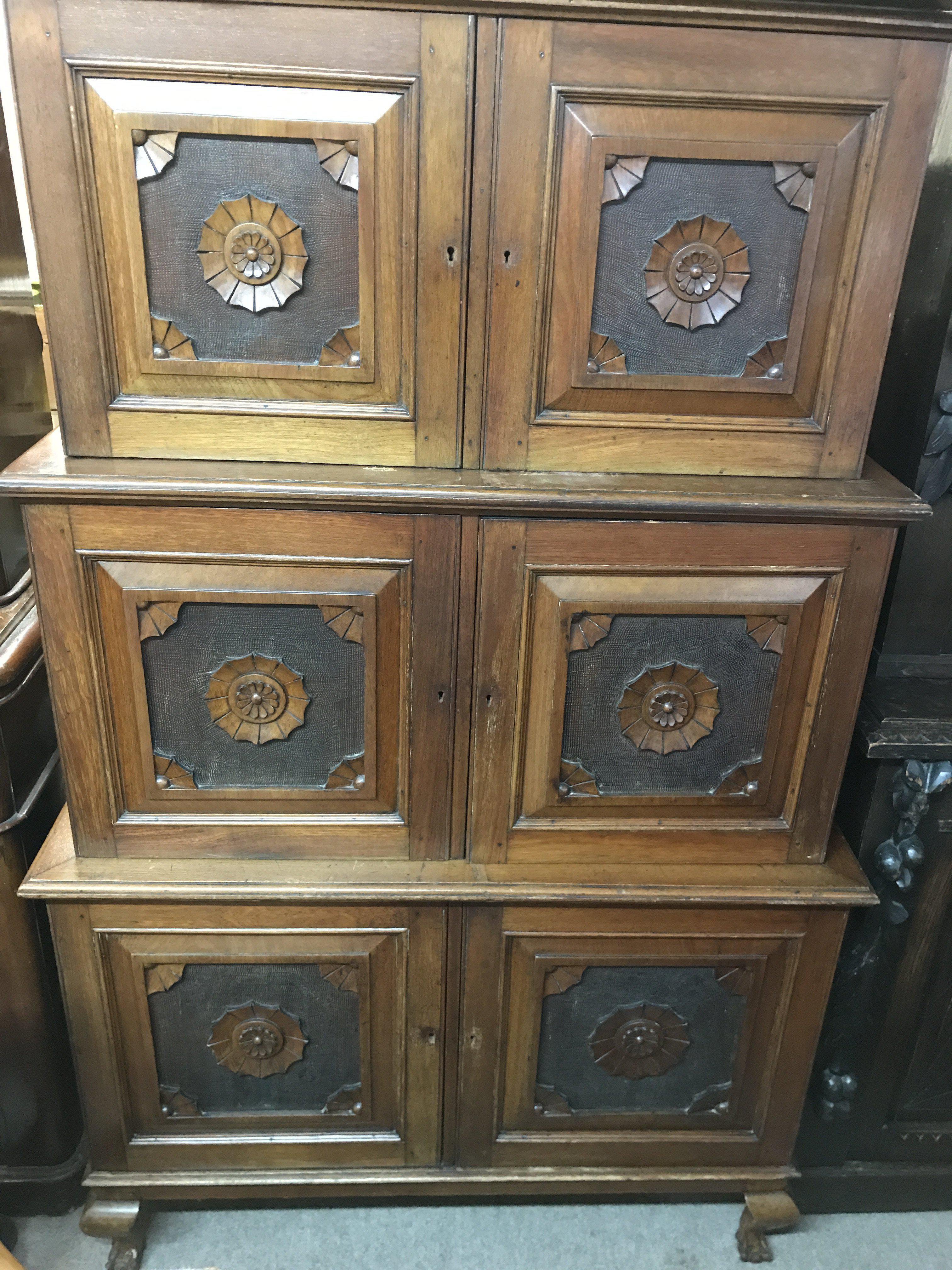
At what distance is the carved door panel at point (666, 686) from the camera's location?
1.20 meters

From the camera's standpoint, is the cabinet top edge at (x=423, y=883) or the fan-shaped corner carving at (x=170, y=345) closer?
the fan-shaped corner carving at (x=170, y=345)

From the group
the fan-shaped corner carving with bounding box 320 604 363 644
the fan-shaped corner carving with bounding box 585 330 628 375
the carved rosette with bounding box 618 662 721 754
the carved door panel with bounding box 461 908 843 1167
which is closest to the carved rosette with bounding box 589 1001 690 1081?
the carved door panel with bounding box 461 908 843 1167

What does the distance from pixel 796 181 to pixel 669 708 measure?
62cm

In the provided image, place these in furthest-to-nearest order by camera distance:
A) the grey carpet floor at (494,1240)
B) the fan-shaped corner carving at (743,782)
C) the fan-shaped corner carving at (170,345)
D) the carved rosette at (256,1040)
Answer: the grey carpet floor at (494,1240) → the carved rosette at (256,1040) → the fan-shaped corner carving at (743,782) → the fan-shaped corner carving at (170,345)

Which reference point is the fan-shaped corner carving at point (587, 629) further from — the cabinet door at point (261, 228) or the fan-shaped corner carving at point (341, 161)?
the fan-shaped corner carving at point (341, 161)

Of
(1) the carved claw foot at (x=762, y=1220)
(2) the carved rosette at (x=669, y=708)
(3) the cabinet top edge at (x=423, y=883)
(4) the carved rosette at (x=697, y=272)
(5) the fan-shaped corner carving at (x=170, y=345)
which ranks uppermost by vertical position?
(4) the carved rosette at (x=697, y=272)

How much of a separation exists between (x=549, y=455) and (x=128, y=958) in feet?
2.86

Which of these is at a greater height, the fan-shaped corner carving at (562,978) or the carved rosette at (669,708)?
the carved rosette at (669,708)

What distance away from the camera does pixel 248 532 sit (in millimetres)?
1167

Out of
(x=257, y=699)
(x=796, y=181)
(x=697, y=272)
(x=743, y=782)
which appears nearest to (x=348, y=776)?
(x=257, y=699)

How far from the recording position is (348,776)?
1298mm

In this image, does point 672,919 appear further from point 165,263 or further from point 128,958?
point 165,263

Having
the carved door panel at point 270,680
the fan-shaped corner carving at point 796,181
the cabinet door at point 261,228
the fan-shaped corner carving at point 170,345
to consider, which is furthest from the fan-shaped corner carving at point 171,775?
the fan-shaped corner carving at point 796,181

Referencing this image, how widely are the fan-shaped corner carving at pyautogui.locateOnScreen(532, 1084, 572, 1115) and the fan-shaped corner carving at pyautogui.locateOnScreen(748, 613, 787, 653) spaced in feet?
2.41
